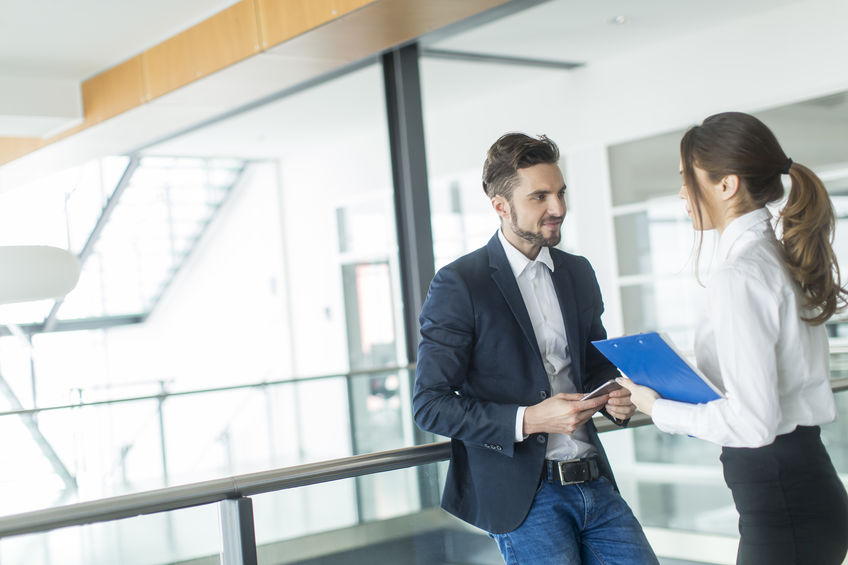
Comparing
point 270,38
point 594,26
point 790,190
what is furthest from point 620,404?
point 594,26

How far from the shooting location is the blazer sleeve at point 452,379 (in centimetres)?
188

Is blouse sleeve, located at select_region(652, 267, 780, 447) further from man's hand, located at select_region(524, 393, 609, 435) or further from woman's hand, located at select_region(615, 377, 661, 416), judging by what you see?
man's hand, located at select_region(524, 393, 609, 435)

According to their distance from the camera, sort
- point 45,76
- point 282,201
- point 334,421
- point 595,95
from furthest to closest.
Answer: point 282,201 → point 595,95 → point 45,76 → point 334,421

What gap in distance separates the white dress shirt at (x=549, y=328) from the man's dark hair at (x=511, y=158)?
115 mm

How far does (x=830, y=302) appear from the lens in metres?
1.74

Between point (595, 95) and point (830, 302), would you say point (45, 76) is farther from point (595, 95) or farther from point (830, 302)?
point (830, 302)

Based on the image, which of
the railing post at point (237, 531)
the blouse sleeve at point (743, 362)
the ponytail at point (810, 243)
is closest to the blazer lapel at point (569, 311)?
the blouse sleeve at point (743, 362)

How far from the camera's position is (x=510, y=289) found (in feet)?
6.56

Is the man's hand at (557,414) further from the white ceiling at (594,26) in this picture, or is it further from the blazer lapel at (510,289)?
the white ceiling at (594,26)

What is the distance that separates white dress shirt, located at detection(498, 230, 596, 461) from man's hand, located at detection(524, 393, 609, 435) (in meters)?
0.15

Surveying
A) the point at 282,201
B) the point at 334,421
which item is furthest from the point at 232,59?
the point at 282,201

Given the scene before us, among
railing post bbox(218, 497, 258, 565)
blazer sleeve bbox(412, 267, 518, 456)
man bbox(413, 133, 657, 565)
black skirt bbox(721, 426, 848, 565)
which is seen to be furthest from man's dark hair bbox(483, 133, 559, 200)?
railing post bbox(218, 497, 258, 565)

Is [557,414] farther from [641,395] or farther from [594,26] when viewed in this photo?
[594,26]

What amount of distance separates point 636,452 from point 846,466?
0.78 meters
